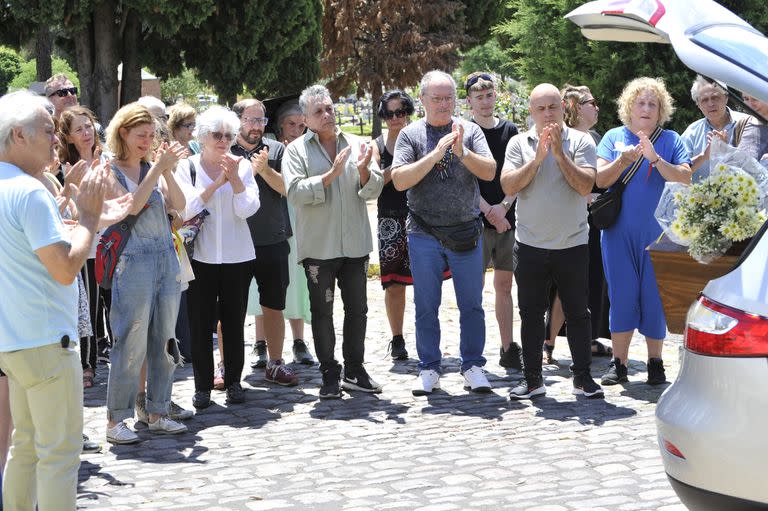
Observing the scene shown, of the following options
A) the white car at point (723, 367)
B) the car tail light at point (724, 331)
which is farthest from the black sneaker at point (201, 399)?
the car tail light at point (724, 331)

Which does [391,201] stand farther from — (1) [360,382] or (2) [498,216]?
(1) [360,382]

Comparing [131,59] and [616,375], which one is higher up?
[131,59]

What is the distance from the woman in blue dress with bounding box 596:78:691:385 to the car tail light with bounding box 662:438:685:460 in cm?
374

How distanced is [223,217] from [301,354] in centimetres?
196

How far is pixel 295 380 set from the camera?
852 centimetres

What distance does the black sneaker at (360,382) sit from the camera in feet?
26.9

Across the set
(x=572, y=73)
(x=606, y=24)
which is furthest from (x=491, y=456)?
(x=572, y=73)

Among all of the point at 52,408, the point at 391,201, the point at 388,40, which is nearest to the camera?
the point at 52,408

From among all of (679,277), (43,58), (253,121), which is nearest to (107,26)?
(43,58)

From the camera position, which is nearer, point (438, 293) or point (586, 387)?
point (586, 387)

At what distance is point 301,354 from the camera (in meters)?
9.32

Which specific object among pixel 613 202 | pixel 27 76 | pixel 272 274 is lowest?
pixel 272 274

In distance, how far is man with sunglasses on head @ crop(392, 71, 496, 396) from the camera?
7984 mm

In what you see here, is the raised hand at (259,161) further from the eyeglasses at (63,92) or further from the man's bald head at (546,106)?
the eyeglasses at (63,92)
